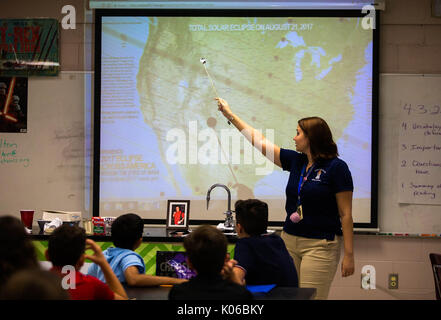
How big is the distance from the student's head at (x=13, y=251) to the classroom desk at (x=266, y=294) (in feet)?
2.11

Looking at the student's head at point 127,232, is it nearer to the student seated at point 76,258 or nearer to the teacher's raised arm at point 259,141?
the student seated at point 76,258

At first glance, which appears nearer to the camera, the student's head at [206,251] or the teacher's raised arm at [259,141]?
the student's head at [206,251]

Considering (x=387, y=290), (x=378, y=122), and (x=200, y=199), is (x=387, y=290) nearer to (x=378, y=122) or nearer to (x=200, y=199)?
(x=378, y=122)

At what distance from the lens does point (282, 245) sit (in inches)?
88.3

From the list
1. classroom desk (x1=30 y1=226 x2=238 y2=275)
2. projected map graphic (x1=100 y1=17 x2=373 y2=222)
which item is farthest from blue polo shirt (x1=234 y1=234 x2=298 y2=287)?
projected map graphic (x1=100 y1=17 x2=373 y2=222)

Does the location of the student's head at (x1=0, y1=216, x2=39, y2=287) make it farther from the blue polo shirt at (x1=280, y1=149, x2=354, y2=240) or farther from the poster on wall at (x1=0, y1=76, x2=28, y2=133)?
the poster on wall at (x1=0, y1=76, x2=28, y2=133)

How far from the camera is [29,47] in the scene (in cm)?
419

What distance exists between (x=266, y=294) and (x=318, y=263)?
789 millimetres

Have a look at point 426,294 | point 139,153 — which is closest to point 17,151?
point 139,153

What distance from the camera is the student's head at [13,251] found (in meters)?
1.33

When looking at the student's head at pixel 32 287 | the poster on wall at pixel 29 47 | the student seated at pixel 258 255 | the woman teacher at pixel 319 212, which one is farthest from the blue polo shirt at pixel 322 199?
the poster on wall at pixel 29 47

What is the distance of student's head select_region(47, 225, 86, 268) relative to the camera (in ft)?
5.92

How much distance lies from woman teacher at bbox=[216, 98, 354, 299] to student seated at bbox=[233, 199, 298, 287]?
403 millimetres

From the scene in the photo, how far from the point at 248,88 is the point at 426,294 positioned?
82.8 inches
